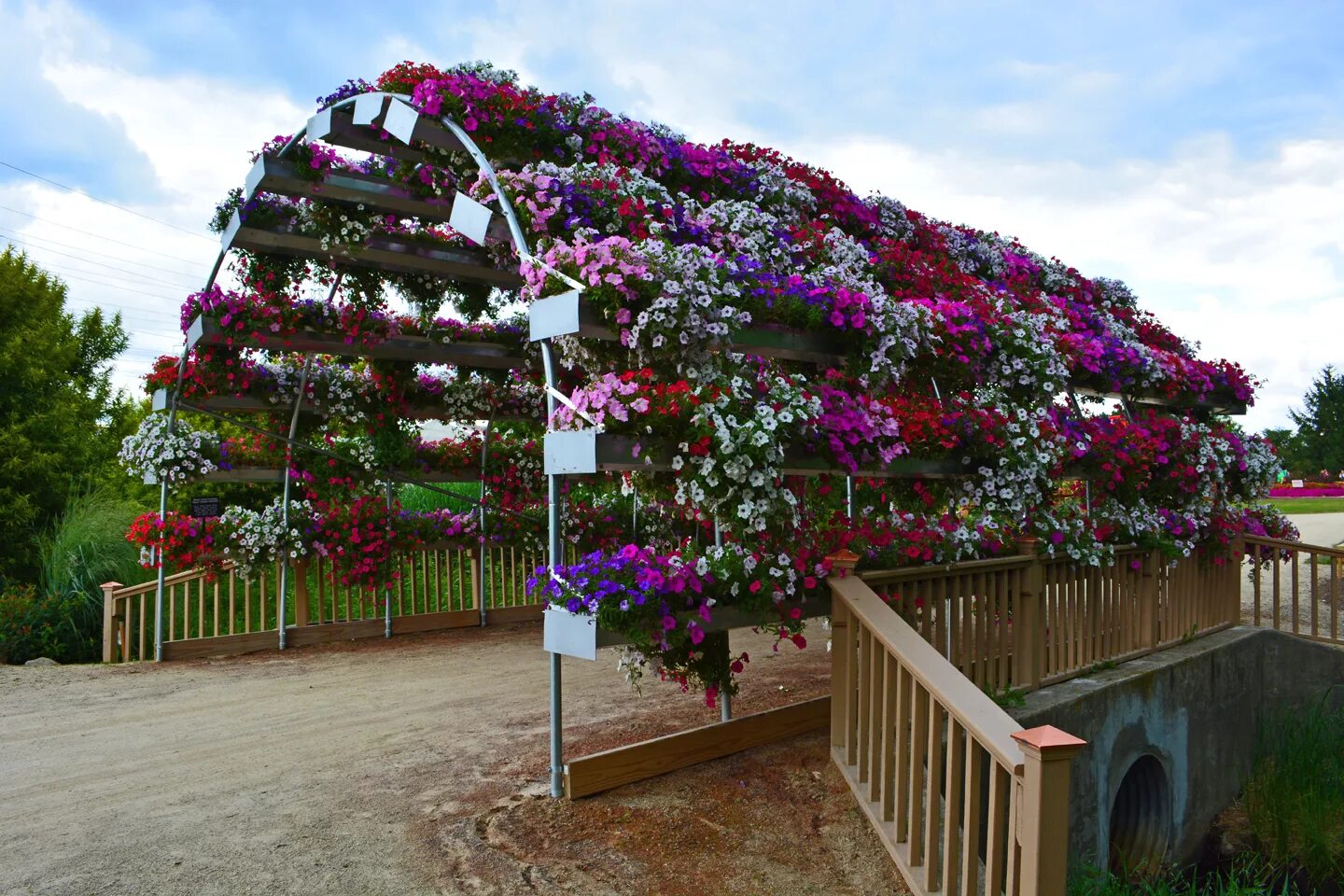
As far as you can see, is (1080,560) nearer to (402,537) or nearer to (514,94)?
(514,94)

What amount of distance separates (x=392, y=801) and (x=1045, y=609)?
3.94 meters

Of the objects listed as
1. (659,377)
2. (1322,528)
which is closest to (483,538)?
(659,377)

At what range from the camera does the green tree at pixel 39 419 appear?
1104cm

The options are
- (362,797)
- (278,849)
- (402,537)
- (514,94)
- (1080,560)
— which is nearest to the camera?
(278,849)

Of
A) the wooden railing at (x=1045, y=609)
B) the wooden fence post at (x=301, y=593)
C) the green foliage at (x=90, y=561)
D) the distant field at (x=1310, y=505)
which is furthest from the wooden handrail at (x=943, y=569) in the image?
the distant field at (x=1310, y=505)

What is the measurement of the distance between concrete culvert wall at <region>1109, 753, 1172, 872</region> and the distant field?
20632 millimetres

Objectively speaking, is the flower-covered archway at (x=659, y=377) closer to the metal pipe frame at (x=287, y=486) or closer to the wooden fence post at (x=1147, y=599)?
the metal pipe frame at (x=287, y=486)

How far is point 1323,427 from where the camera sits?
3734 cm

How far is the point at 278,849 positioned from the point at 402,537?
452cm

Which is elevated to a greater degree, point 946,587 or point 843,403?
point 843,403

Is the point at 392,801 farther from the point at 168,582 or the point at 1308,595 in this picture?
the point at 1308,595

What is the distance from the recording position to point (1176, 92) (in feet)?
18.9

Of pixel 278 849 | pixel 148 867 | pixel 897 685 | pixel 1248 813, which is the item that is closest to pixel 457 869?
pixel 278 849

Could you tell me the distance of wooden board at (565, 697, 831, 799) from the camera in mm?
3816
